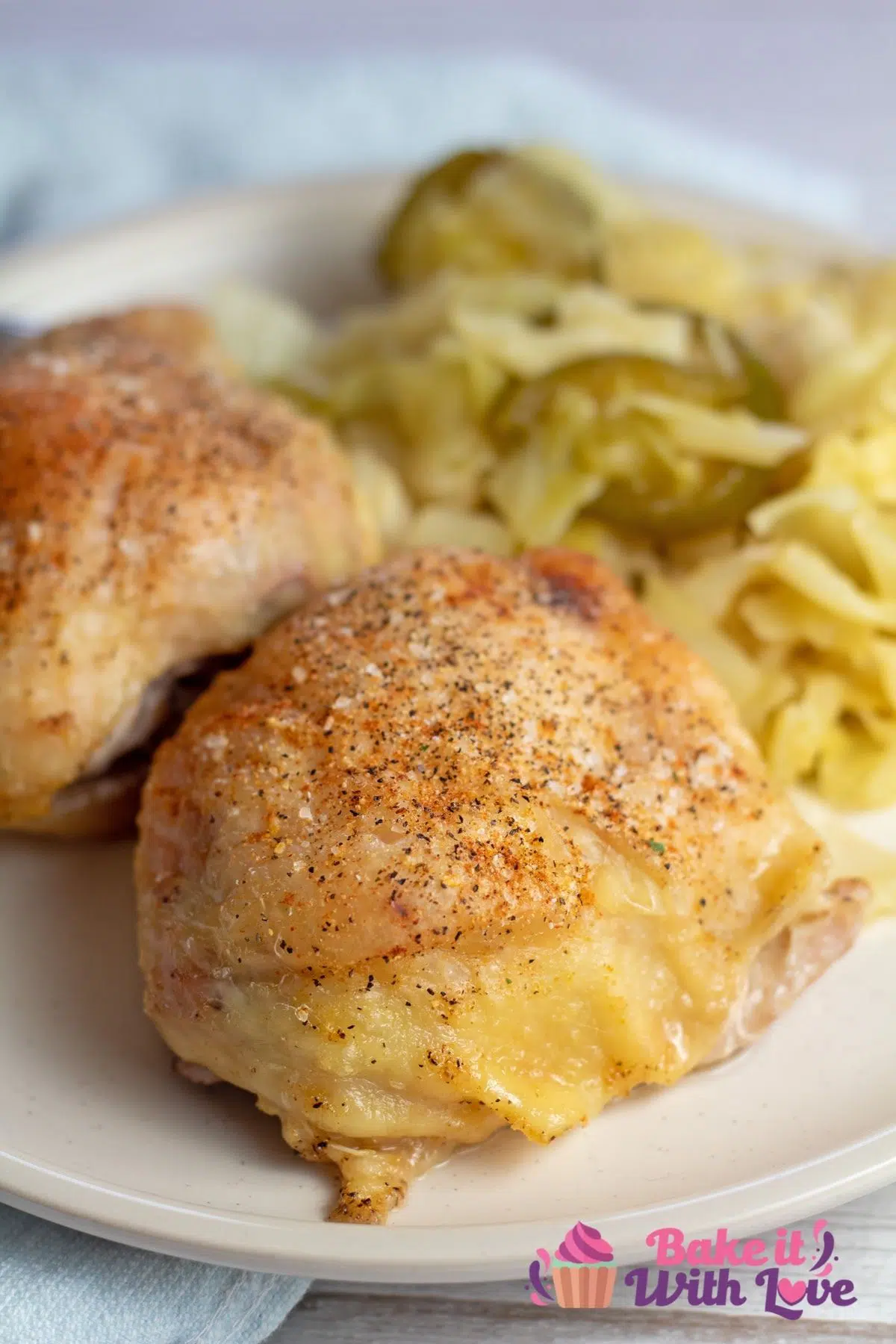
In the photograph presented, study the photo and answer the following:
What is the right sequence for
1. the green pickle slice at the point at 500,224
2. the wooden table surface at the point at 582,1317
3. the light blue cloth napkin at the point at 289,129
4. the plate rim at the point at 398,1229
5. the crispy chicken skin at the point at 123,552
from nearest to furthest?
the plate rim at the point at 398,1229
the wooden table surface at the point at 582,1317
the crispy chicken skin at the point at 123,552
the green pickle slice at the point at 500,224
the light blue cloth napkin at the point at 289,129

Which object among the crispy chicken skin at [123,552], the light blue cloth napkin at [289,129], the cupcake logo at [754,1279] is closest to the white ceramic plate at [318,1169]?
the cupcake logo at [754,1279]

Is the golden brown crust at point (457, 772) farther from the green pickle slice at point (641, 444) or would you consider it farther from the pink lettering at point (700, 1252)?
the green pickle slice at point (641, 444)

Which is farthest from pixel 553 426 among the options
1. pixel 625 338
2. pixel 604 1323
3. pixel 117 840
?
pixel 604 1323

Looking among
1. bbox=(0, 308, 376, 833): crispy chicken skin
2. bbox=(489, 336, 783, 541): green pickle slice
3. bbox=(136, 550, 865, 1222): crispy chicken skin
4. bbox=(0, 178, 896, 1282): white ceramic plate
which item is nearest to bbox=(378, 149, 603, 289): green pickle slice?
bbox=(489, 336, 783, 541): green pickle slice

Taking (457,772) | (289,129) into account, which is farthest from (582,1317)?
(289,129)

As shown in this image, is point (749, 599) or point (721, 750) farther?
point (749, 599)

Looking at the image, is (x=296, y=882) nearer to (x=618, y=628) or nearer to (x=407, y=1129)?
(x=407, y=1129)

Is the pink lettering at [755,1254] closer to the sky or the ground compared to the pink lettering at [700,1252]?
closer to the ground
